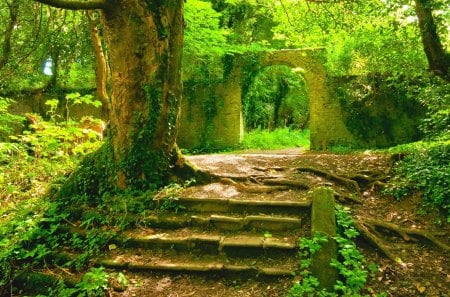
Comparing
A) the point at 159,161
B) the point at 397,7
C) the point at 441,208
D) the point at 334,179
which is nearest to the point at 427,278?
the point at 441,208

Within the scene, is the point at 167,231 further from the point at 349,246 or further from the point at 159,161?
the point at 349,246

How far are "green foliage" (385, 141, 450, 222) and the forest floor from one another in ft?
0.50

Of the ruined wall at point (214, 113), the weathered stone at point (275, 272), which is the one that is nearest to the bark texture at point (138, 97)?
the weathered stone at point (275, 272)

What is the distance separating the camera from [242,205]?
17.3 ft

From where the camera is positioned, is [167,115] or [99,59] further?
[99,59]

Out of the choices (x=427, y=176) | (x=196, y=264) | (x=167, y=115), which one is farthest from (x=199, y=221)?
(x=427, y=176)

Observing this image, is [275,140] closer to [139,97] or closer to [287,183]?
[287,183]

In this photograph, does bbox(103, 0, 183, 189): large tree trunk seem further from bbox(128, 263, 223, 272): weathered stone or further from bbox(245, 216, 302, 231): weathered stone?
bbox(245, 216, 302, 231): weathered stone

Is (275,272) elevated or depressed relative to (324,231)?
depressed

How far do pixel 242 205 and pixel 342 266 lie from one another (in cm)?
181

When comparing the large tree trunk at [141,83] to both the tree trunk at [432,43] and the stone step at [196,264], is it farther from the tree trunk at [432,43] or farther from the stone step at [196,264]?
the tree trunk at [432,43]

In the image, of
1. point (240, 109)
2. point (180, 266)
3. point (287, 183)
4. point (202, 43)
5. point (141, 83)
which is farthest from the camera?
point (240, 109)

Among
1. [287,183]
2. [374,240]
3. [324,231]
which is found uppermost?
[287,183]

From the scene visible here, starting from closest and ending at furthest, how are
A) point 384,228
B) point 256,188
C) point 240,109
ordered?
point 384,228, point 256,188, point 240,109
